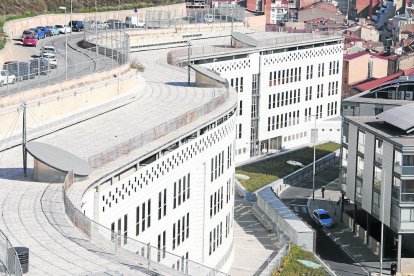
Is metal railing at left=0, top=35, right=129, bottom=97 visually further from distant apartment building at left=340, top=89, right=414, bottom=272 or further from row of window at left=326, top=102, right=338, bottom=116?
row of window at left=326, top=102, right=338, bottom=116

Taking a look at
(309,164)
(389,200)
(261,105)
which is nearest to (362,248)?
(389,200)

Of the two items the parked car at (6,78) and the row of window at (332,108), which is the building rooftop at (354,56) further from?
the parked car at (6,78)

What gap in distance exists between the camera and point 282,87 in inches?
3187

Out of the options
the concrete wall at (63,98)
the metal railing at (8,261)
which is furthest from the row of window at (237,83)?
the metal railing at (8,261)

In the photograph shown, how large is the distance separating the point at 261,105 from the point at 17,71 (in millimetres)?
37886

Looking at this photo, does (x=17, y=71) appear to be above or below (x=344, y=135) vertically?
above

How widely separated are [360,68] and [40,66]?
6509 centimetres

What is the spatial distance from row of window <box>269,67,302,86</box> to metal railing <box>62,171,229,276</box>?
162 ft

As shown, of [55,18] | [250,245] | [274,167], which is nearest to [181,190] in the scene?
[250,245]

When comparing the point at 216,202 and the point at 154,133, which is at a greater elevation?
the point at 154,133

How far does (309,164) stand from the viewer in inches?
2943

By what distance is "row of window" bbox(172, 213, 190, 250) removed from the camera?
41188 millimetres

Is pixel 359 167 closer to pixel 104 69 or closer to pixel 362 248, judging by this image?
pixel 362 248

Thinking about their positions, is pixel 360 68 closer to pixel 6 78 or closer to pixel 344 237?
pixel 344 237
